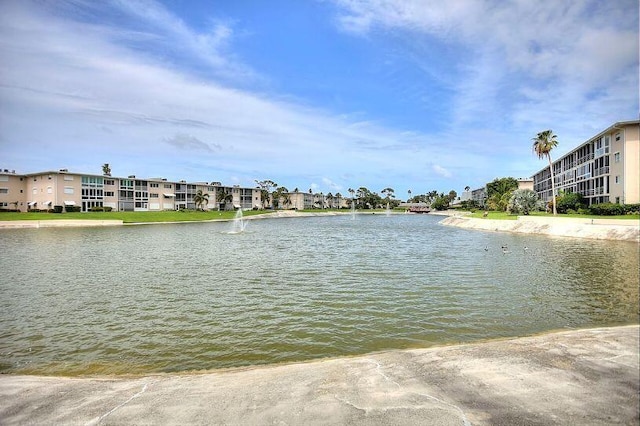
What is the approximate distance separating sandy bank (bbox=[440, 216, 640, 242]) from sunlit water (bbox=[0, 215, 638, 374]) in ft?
45.7

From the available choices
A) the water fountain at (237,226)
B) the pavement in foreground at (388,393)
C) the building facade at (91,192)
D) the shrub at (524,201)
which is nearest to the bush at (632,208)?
the shrub at (524,201)

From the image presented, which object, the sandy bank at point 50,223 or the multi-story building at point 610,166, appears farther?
the sandy bank at point 50,223

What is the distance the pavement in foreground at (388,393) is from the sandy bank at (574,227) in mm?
40697

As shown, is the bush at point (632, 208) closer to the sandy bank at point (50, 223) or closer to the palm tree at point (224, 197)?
the sandy bank at point (50, 223)

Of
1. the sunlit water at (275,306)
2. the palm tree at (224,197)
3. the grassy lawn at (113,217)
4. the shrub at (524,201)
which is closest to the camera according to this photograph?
the sunlit water at (275,306)

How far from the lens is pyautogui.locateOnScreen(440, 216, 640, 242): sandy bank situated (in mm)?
39809

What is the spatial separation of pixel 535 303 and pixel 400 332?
7443 millimetres

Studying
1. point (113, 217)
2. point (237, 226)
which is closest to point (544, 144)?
point (237, 226)

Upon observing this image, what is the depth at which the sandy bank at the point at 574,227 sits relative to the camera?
131 ft

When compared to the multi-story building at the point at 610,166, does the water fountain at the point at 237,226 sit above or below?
below

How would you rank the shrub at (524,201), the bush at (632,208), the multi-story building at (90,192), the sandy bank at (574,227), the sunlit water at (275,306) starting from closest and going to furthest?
the sunlit water at (275,306) < the sandy bank at (574,227) < the bush at (632,208) < the shrub at (524,201) < the multi-story building at (90,192)

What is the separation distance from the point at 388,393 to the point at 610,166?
228ft

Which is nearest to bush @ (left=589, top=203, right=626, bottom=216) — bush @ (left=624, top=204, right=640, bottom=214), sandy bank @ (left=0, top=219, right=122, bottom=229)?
bush @ (left=624, top=204, right=640, bottom=214)

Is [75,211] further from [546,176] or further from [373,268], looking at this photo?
[546,176]
